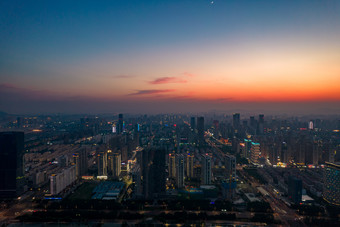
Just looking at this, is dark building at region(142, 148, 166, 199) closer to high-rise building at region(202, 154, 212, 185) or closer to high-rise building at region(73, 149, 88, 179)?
high-rise building at region(202, 154, 212, 185)

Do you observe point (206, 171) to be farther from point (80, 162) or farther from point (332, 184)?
point (80, 162)

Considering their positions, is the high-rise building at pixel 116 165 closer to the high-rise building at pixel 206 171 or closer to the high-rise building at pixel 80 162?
the high-rise building at pixel 80 162

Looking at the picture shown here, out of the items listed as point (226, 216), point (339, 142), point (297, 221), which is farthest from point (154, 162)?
point (339, 142)

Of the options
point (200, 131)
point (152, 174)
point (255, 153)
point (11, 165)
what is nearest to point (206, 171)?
point (152, 174)

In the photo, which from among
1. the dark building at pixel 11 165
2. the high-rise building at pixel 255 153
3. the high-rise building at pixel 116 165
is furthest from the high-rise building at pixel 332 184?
the dark building at pixel 11 165

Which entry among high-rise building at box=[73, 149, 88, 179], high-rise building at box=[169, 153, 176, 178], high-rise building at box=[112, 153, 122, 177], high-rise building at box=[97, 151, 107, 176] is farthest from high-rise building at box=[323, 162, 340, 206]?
high-rise building at box=[73, 149, 88, 179]

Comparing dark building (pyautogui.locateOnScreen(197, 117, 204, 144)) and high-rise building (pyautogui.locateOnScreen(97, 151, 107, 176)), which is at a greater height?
dark building (pyautogui.locateOnScreen(197, 117, 204, 144))
